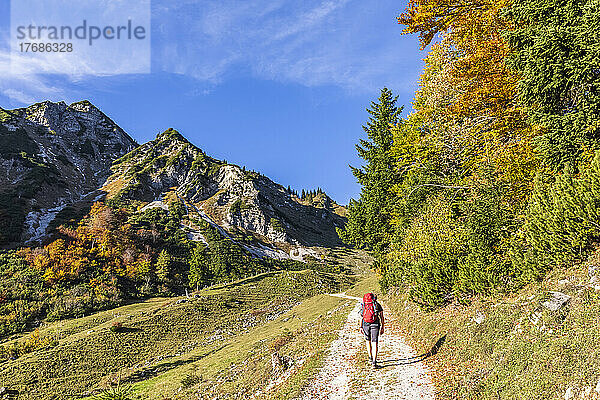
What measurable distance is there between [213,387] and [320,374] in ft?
36.1

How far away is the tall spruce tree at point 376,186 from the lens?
26672 mm

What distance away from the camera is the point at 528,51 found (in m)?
10.0

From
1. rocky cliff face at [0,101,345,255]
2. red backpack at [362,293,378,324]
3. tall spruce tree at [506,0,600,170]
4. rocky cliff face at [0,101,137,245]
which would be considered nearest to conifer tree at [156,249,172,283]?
rocky cliff face at [0,101,137,245]

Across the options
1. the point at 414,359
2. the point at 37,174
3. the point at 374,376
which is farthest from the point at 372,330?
the point at 37,174

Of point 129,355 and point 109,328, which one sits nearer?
point 129,355

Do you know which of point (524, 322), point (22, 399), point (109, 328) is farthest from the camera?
point (109, 328)

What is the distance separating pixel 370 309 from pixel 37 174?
528 feet

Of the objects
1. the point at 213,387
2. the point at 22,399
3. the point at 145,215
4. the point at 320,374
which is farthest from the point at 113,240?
the point at 320,374

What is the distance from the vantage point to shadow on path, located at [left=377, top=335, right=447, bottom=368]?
11.2 m

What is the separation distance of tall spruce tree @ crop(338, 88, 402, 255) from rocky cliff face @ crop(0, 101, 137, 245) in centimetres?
8674

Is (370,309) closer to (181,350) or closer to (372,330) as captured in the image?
(372,330)

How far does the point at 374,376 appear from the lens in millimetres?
10375

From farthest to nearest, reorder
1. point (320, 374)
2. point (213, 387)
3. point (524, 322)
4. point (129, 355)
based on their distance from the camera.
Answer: point (129, 355), point (213, 387), point (320, 374), point (524, 322)

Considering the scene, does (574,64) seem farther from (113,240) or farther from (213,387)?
(113,240)
